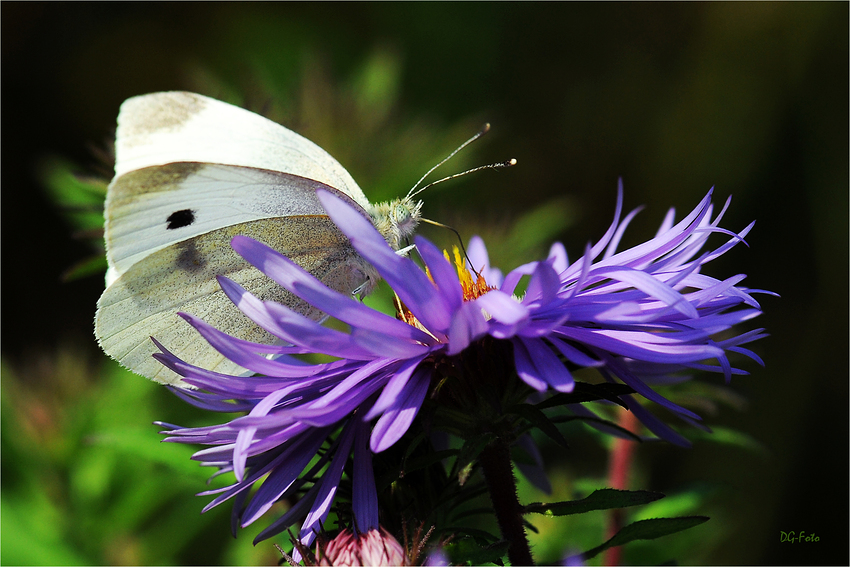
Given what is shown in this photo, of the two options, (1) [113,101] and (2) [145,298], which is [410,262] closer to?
(2) [145,298]

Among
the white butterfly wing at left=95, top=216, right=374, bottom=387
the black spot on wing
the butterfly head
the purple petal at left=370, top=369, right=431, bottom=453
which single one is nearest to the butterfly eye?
the butterfly head

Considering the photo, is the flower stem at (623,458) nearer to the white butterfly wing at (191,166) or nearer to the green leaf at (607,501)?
the green leaf at (607,501)

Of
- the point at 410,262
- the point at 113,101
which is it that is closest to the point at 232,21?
the point at 113,101

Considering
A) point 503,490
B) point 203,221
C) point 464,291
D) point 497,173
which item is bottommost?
point 503,490

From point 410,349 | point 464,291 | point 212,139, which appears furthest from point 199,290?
point 410,349

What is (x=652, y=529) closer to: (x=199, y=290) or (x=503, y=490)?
(x=503, y=490)
